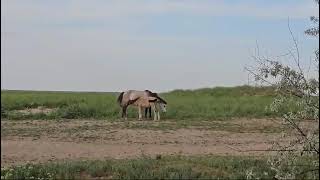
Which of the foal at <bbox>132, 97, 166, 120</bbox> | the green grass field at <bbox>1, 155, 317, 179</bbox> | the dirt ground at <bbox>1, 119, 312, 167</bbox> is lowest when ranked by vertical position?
the green grass field at <bbox>1, 155, 317, 179</bbox>

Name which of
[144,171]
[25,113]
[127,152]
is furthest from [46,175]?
[25,113]

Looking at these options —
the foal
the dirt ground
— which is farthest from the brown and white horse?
the dirt ground

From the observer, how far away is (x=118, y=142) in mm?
15484

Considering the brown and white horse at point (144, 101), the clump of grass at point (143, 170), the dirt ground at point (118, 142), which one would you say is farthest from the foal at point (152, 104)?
the clump of grass at point (143, 170)

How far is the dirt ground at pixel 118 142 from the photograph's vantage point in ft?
42.9

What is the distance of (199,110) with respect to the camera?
2728 centimetres

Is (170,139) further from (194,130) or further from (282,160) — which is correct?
(282,160)

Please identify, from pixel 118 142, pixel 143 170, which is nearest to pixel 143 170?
pixel 143 170

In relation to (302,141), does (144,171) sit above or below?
below

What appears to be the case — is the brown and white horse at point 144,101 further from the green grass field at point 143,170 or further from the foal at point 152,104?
the green grass field at point 143,170

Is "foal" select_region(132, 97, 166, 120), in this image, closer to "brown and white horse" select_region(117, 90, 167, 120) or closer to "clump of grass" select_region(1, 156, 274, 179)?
"brown and white horse" select_region(117, 90, 167, 120)

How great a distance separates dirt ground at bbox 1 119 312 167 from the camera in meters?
13.1

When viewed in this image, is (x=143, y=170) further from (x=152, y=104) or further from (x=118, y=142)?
(x=152, y=104)

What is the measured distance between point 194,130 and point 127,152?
17.3ft
